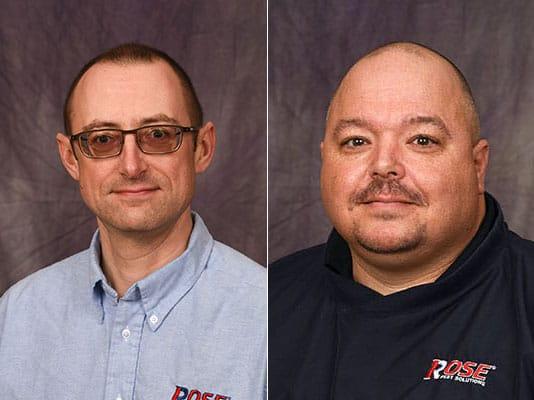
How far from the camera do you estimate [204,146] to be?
2258 mm

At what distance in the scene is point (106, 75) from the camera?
7.36 ft

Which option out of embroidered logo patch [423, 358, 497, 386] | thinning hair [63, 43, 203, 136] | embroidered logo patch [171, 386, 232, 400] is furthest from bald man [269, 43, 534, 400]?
thinning hair [63, 43, 203, 136]

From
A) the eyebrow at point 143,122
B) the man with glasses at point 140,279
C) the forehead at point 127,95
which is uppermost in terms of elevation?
the forehead at point 127,95

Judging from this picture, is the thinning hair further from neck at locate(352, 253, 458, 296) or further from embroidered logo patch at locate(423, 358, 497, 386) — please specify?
embroidered logo patch at locate(423, 358, 497, 386)

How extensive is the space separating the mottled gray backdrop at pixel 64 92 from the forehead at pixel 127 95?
58mm

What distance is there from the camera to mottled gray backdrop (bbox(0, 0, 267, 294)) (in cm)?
229

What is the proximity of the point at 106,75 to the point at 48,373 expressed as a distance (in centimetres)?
74

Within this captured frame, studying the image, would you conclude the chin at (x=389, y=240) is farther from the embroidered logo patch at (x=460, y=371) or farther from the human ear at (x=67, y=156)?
the human ear at (x=67, y=156)

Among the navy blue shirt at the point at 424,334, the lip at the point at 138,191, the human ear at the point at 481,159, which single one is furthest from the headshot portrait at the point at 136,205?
the human ear at the point at 481,159

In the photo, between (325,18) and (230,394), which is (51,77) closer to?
(325,18)

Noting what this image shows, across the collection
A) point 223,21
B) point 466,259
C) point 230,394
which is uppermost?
point 223,21

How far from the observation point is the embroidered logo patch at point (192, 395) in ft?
7.32

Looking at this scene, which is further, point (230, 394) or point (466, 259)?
point (230, 394)

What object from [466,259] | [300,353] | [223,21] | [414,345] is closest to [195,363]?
[300,353]
